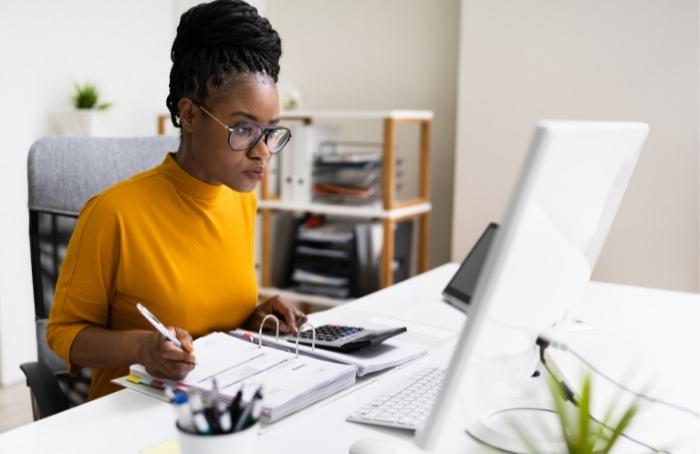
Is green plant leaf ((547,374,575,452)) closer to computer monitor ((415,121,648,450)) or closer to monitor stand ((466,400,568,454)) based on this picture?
computer monitor ((415,121,648,450))

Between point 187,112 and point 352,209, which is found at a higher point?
point 187,112

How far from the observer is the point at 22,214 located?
9.31 ft

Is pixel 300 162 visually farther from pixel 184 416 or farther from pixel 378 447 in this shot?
pixel 184 416

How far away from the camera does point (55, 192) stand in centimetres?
138

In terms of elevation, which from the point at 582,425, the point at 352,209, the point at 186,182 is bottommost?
the point at 352,209

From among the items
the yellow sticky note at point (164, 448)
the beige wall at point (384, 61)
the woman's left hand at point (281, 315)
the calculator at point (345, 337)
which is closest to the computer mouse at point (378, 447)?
the yellow sticky note at point (164, 448)

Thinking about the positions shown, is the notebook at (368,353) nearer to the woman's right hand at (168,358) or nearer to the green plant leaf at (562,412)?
the woman's right hand at (168,358)

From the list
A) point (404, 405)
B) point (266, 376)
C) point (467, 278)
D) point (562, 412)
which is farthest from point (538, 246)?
point (467, 278)

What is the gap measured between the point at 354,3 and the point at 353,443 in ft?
8.71

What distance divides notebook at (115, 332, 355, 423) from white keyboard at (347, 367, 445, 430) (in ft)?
0.23

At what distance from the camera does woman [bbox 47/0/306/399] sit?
3.89ft

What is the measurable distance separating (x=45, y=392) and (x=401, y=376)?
0.60 meters

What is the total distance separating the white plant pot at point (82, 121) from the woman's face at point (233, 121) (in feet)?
5.80

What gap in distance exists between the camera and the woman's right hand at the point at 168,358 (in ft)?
3.21
